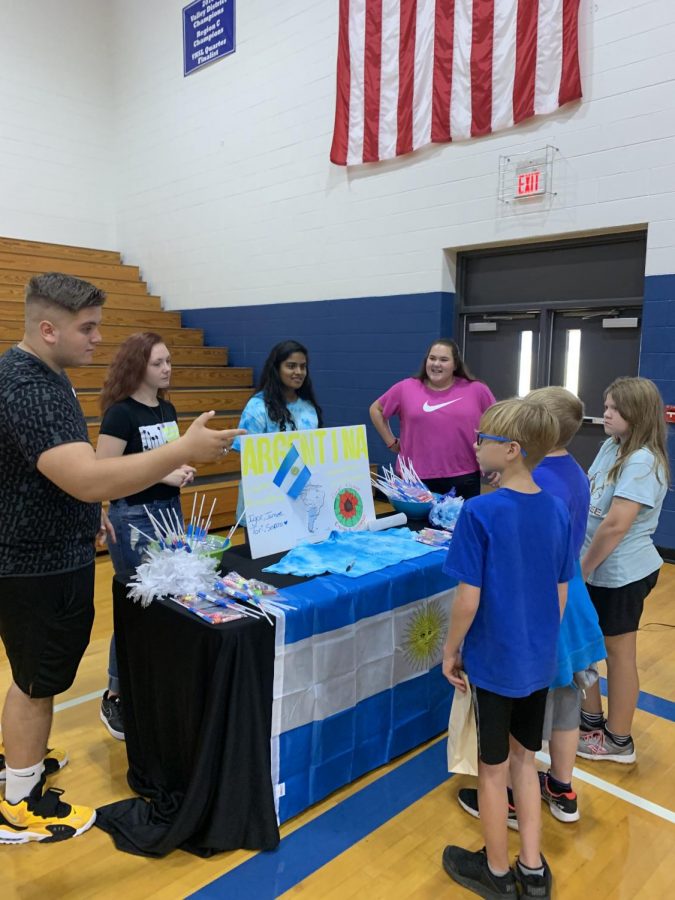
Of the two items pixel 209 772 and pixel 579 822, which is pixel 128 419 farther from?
pixel 579 822

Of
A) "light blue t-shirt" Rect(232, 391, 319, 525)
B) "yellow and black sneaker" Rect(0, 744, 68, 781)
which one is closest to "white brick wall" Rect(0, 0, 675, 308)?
"light blue t-shirt" Rect(232, 391, 319, 525)

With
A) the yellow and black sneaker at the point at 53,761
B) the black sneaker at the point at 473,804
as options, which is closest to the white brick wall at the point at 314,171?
the black sneaker at the point at 473,804

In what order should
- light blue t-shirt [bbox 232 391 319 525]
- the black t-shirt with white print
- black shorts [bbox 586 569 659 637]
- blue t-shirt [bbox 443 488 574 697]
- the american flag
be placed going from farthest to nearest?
the american flag < light blue t-shirt [bbox 232 391 319 525] < the black t-shirt with white print < black shorts [bbox 586 569 659 637] < blue t-shirt [bbox 443 488 574 697]

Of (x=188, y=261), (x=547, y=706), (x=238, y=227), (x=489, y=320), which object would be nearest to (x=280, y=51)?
(x=238, y=227)

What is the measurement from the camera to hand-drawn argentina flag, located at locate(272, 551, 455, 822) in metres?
1.82

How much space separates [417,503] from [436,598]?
530 mm

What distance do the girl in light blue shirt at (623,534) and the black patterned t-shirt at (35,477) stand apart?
1.52 metres

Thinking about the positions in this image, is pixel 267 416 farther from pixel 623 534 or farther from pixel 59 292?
pixel 623 534

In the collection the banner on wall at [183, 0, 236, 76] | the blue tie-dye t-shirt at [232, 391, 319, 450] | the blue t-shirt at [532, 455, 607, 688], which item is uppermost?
the banner on wall at [183, 0, 236, 76]

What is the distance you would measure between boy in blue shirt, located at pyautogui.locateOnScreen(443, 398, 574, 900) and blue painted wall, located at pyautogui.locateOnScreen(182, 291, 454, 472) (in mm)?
4072

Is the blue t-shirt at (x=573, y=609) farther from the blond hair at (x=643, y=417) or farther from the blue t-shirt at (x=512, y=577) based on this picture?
the blond hair at (x=643, y=417)

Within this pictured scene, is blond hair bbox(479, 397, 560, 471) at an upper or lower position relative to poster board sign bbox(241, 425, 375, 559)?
upper

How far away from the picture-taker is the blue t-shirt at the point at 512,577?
1.47 metres

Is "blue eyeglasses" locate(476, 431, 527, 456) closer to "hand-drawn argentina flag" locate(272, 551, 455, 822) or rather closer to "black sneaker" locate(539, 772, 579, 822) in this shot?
"hand-drawn argentina flag" locate(272, 551, 455, 822)
